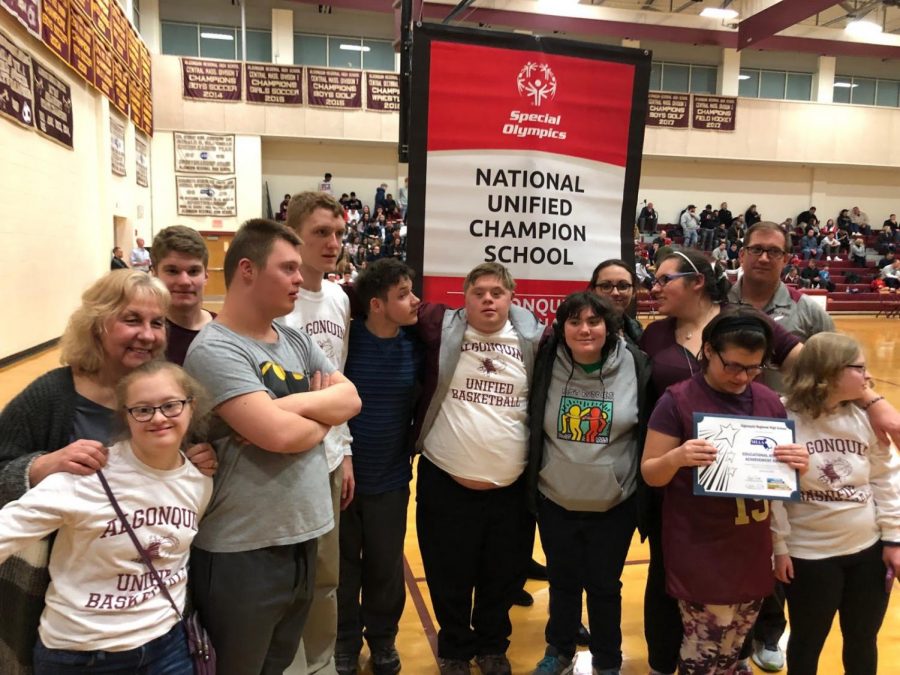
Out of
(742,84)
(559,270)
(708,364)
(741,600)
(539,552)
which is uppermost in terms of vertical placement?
(742,84)

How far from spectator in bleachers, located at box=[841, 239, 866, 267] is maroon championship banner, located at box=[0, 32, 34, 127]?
2253 cm

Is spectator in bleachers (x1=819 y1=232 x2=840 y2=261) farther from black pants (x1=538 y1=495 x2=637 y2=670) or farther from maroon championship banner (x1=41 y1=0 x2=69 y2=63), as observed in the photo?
black pants (x1=538 y1=495 x2=637 y2=670)

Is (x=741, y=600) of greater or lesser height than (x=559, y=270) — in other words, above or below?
below

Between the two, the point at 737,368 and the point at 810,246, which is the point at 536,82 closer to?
the point at 737,368

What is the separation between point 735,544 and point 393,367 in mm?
1338

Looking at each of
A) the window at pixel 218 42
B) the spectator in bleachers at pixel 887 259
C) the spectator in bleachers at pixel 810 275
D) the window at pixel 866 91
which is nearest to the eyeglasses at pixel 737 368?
the spectator in bleachers at pixel 810 275

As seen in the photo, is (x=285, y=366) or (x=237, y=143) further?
(x=237, y=143)

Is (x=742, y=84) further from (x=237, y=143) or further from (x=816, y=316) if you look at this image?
(x=816, y=316)

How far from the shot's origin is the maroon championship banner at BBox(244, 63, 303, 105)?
17328 millimetres

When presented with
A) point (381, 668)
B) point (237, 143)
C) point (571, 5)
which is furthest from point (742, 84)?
point (381, 668)

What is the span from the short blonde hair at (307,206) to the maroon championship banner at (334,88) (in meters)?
17.2

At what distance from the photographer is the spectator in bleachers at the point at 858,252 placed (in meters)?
20.1

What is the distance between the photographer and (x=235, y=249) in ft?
5.52

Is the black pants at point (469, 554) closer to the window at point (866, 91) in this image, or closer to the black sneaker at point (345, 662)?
the black sneaker at point (345, 662)
